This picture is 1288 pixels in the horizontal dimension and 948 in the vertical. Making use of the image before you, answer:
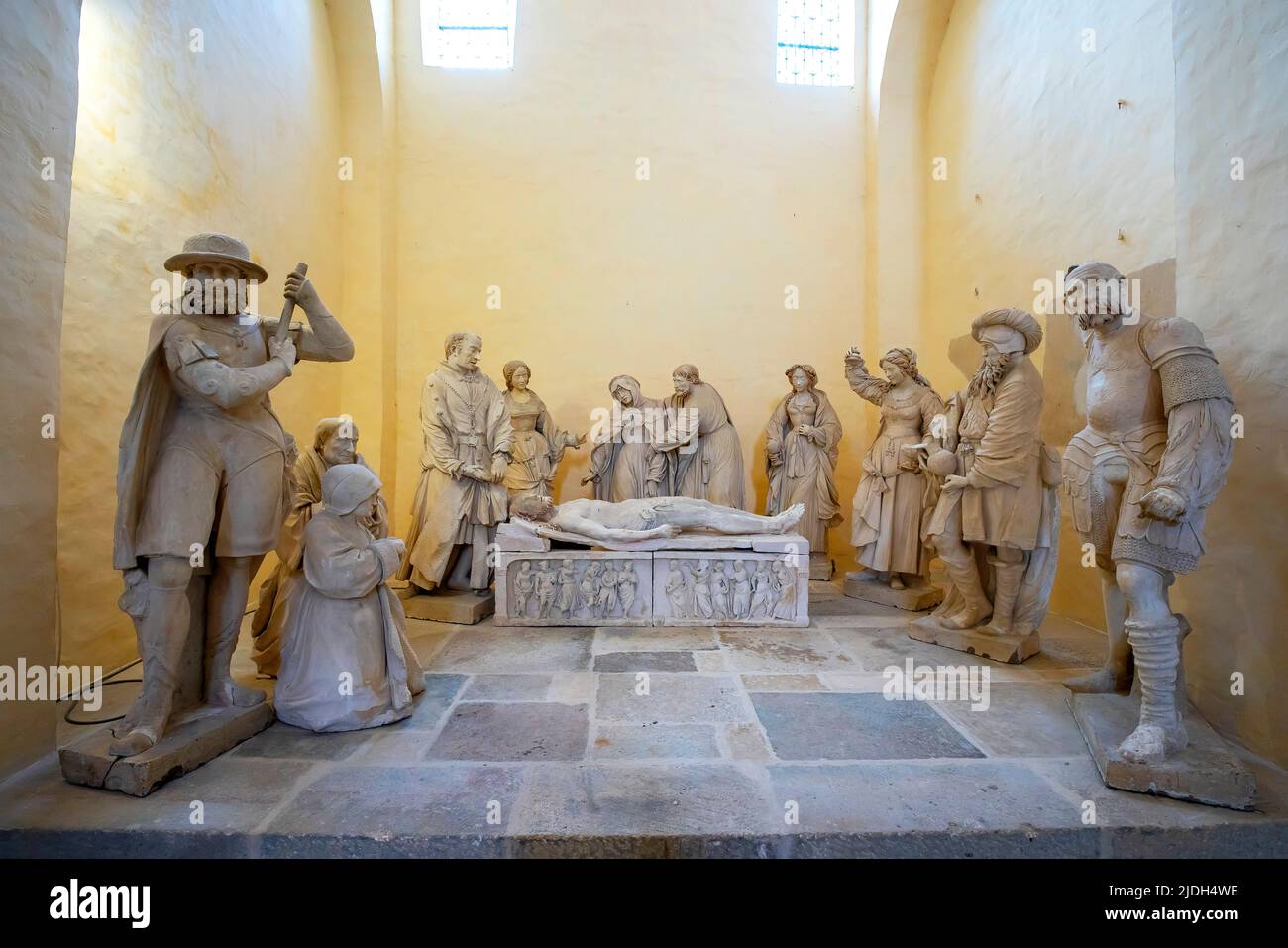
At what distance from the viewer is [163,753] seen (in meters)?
2.43

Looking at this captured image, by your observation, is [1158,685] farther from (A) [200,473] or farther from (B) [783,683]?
(A) [200,473]

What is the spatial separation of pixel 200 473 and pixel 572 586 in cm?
261

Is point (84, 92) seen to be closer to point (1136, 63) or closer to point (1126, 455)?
point (1126, 455)

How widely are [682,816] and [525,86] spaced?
324 inches

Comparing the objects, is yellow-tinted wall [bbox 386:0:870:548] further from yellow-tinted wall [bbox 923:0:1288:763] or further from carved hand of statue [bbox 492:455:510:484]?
carved hand of statue [bbox 492:455:510:484]

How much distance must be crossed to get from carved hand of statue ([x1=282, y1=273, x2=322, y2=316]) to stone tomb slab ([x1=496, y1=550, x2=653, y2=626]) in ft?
7.41

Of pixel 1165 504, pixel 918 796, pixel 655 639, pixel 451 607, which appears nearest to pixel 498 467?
pixel 451 607

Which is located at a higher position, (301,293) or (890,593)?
(301,293)

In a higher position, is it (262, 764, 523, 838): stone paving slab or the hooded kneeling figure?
the hooded kneeling figure

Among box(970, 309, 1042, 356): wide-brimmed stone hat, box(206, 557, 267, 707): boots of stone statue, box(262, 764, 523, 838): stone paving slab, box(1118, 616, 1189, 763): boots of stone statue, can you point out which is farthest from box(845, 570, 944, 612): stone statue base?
box(206, 557, 267, 707): boots of stone statue

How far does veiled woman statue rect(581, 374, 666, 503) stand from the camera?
653 cm

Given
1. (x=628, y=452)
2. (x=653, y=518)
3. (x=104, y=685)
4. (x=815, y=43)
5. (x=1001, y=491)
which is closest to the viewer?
(x=104, y=685)

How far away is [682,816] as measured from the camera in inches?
87.4


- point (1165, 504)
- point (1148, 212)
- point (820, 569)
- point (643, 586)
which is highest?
point (1148, 212)
